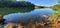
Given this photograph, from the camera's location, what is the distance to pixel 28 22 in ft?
3.97

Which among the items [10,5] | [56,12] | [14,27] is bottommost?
[14,27]

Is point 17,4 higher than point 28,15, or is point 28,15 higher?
point 17,4

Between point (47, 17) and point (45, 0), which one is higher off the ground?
point (45, 0)

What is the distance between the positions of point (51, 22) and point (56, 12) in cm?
13

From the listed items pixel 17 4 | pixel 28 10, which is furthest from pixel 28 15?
pixel 17 4

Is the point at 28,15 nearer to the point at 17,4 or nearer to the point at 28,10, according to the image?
the point at 28,10

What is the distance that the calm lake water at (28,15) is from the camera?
1.20 meters

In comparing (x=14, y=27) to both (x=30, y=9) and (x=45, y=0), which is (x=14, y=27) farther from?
(x=45, y=0)

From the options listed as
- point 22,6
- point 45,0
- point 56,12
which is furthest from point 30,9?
point 56,12

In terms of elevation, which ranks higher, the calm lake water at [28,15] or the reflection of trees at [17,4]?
the reflection of trees at [17,4]

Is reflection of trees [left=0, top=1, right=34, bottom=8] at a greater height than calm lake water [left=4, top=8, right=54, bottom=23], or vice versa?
reflection of trees [left=0, top=1, right=34, bottom=8]

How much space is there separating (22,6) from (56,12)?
42 centimetres

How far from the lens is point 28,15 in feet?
3.98

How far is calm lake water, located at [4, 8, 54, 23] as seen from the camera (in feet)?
3.95
